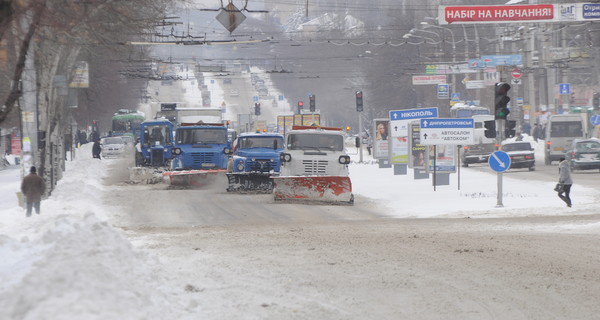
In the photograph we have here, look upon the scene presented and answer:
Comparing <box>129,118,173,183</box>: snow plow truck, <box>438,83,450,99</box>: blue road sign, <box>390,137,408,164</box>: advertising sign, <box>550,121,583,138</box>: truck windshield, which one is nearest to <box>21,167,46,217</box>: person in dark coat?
<box>390,137,408,164</box>: advertising sign

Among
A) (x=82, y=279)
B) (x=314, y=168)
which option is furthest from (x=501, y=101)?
(x=82, y=279)

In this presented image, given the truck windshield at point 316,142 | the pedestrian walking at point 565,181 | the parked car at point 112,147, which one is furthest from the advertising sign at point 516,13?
the pedestrian walking at point 565,181

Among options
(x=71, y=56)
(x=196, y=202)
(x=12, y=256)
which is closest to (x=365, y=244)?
(x=12, y=256)

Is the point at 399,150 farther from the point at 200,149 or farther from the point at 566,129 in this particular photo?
the point at 566,129

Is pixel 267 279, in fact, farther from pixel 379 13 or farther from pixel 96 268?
pixel 379 13

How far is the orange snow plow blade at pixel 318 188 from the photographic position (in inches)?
1081

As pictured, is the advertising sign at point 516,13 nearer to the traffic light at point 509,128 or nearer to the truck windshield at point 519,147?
the truck windshield at point 519,147

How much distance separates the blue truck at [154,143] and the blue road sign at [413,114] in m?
12.9

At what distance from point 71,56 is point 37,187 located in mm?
12659

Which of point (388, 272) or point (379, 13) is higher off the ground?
point (379, 13)

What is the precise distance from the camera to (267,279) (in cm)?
1266

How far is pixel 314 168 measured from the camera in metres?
28.7

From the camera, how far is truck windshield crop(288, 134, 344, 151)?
29.2m

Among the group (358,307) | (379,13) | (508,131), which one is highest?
(379,13)
